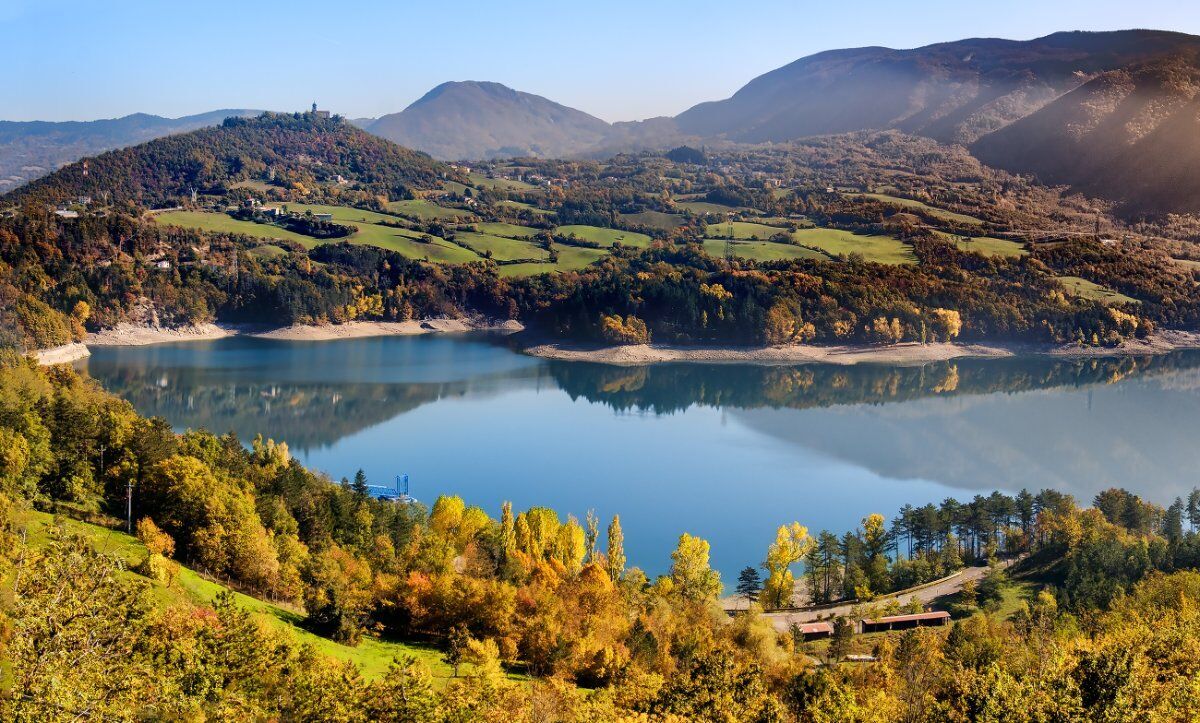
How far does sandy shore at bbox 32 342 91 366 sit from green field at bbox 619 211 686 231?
57.7m

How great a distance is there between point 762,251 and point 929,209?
20.0 meters

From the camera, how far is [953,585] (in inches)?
1001

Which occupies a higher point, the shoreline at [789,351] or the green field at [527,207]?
the green field at [527,207]

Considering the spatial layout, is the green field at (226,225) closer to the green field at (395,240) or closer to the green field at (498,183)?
the green field at (395,240)

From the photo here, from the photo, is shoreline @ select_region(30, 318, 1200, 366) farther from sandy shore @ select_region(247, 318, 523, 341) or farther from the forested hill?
the forested hill

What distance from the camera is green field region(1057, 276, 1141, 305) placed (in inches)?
2948

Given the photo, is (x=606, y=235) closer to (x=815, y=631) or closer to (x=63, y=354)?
(x=63, y=354)

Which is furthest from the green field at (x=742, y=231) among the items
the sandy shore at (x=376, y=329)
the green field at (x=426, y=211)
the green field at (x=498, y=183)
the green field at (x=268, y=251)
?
the green field at (x=268, y=251)

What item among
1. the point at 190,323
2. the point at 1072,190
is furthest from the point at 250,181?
the point at 1072,190

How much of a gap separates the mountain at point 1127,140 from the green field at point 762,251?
36.0 metres

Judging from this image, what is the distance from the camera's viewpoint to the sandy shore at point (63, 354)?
58.7 meters

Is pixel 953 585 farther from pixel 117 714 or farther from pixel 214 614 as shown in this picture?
pixel 117 714

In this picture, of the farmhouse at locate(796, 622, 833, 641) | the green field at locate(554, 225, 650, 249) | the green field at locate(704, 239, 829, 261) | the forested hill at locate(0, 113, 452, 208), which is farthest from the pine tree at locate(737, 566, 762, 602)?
the forested hill at locate(0, 113, 452, 208)

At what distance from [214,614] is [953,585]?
18413mm
